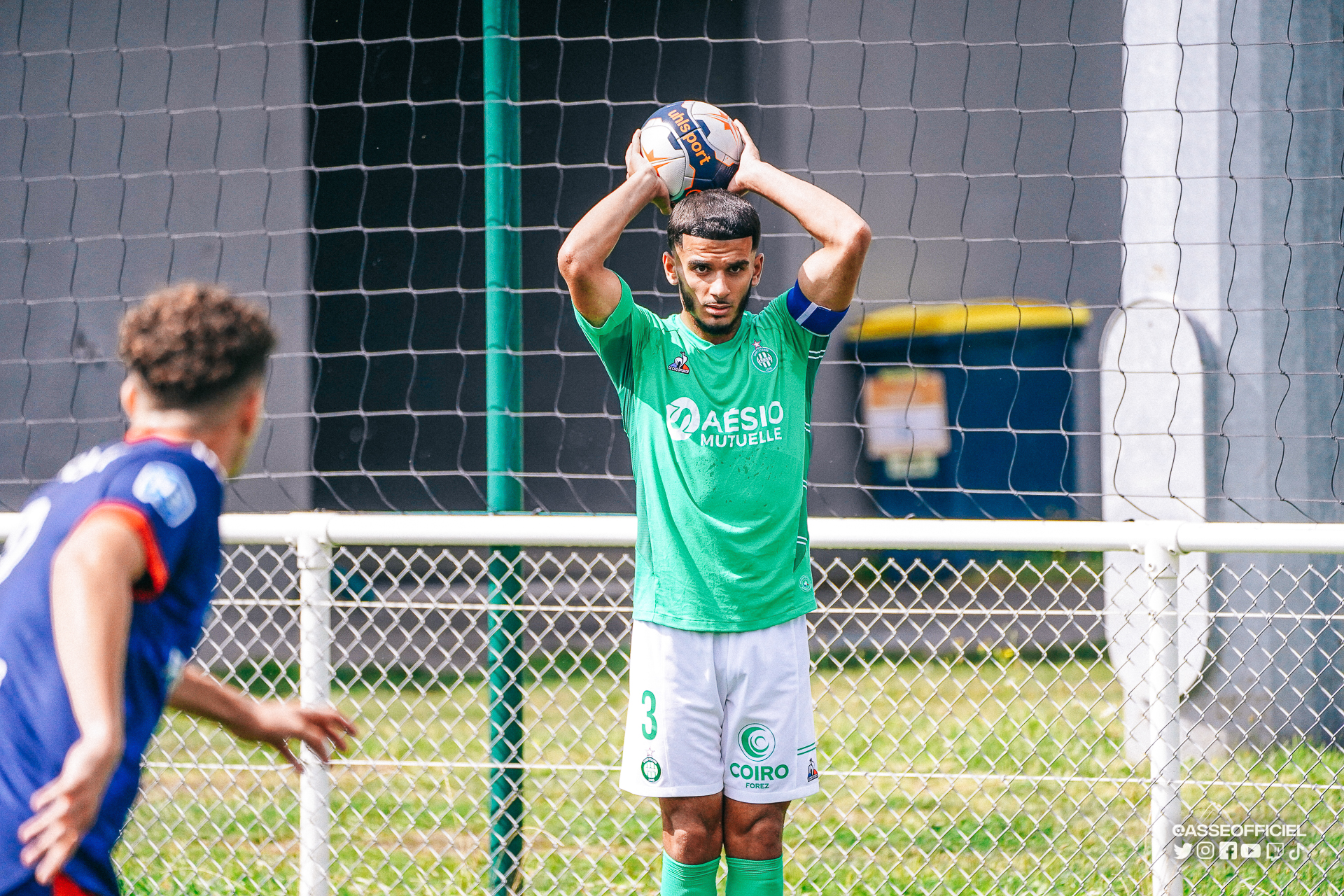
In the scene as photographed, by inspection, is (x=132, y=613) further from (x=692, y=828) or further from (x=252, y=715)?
(x=692, y=828)

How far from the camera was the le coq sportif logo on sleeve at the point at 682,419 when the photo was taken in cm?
260

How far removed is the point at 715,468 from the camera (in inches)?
101

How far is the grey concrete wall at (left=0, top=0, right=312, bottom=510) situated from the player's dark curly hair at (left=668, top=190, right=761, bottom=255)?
15.0 feet

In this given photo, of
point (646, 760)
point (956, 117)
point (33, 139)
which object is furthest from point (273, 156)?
point (646, 760)

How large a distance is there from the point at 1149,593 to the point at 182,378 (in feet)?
7.17

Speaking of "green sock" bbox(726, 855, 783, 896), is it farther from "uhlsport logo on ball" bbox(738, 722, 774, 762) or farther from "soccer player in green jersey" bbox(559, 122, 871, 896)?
"uhlsport logo on ball" bbox(738, 722, 774, 762)

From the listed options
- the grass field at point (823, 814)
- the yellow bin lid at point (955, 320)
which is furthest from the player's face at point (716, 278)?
the yellow bin lid at point (955, 320)

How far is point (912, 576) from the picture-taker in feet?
25.1

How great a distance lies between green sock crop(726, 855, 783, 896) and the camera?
2.58 m

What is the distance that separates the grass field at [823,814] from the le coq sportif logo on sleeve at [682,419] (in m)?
0.76

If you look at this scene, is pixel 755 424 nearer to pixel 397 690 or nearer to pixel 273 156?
pixel 397 690

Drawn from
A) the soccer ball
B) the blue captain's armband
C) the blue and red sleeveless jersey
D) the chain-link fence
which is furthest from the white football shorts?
the blue and red sleeveless jersey

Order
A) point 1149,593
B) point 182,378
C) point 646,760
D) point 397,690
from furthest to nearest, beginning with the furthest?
point 397,690, point 1149,593, point 646,760, point 182,378

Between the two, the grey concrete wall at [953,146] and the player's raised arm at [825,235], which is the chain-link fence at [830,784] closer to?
the player's raised arm at [825,235]
